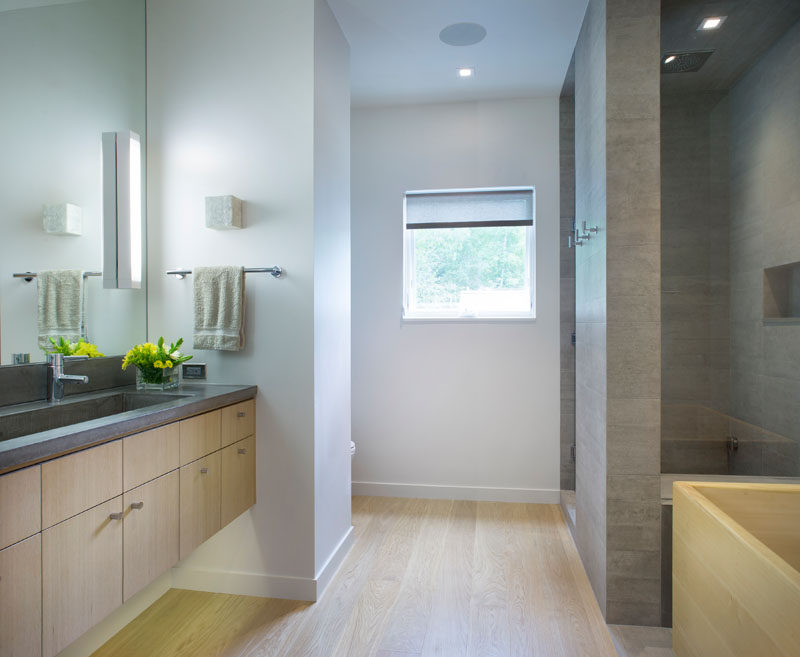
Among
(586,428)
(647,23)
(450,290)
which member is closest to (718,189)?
(647,23)

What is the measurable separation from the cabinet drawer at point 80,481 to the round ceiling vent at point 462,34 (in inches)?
95.3

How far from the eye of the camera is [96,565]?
139 cm

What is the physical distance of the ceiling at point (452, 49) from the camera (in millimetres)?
2490

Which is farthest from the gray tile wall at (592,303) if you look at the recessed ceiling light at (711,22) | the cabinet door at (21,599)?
the cabinet door at (21,599)

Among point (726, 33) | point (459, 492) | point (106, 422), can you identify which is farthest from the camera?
point (459, 492)

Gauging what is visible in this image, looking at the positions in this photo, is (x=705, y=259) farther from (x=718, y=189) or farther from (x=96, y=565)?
(x=96, y=565)

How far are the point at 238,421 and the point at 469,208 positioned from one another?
7.16 feet

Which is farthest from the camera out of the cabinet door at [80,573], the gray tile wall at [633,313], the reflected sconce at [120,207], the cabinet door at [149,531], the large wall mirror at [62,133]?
the reflected sconce at [120,207]

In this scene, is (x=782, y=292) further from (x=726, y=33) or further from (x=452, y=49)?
(x=452, y=49)

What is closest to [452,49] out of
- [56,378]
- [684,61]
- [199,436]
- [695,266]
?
[684,61]

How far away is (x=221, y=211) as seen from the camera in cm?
223

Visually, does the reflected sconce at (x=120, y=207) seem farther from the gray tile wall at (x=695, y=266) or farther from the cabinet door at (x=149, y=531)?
the gray tile wall at (x=695, y=266)

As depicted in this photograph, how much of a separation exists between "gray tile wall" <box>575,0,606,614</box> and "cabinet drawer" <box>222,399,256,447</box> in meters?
1.46

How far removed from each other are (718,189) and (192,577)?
3.18 m
